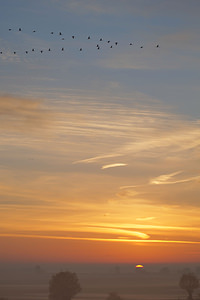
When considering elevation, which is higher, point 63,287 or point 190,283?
point 190,283

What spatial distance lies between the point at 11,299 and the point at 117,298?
163 ft

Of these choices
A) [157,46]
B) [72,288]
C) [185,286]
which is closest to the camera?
[157,46]

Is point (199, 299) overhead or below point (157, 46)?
below

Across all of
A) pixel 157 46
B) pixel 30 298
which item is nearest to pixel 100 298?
pixel 30 298

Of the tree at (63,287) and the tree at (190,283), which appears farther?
the tree at (190,283)

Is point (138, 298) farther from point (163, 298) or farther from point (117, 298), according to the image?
point (117, 298)

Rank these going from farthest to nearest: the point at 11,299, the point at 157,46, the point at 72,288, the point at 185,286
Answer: the point at 11,299 → the point at 185,286 → the point at 72,288 → the point at 157,46

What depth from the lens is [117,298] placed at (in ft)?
444

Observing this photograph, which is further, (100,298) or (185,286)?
(100,298)

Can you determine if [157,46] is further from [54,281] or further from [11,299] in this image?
[11,299]

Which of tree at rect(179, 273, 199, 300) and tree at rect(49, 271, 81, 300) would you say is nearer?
tree at rect(49, 271, 81, 300)

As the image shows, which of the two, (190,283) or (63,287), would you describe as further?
(190,283)

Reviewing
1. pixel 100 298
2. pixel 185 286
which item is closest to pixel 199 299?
pixel 185 286

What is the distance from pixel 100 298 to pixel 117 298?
122 ft
